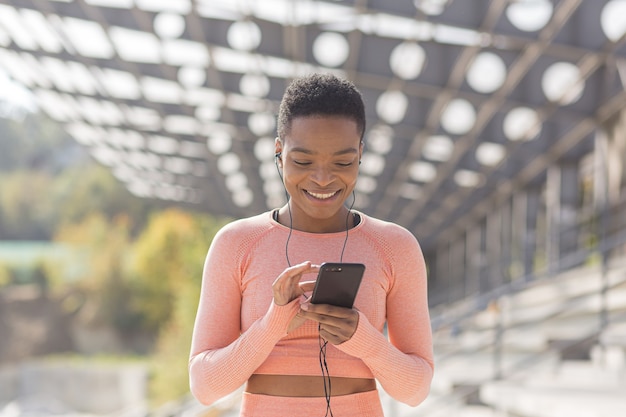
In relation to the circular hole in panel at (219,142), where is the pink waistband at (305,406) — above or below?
below

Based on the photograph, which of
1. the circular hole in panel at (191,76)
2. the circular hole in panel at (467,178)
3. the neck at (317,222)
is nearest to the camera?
the neck at (317,222)

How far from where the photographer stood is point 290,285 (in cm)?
179

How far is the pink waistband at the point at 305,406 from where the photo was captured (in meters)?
1.90

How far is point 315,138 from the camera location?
6.24 ft

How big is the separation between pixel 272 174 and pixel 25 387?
87.2 feet

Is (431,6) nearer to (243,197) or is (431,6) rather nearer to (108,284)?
(243,197)

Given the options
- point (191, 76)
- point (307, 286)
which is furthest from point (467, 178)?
point (307, 286)

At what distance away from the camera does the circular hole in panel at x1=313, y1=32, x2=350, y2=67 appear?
12.5 m

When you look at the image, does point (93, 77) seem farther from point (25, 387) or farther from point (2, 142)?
point (2, 142)

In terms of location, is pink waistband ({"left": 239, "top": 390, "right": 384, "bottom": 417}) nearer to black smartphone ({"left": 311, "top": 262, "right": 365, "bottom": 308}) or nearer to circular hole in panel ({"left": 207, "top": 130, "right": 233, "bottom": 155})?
black smartphone ({"left": 311, "top": 262, "right": 365, "bottom": 308})

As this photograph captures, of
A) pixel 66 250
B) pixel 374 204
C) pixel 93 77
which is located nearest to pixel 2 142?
pixel 66 250

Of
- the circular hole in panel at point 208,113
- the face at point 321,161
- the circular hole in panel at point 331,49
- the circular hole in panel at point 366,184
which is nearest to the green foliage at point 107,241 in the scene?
the circular hole in panel at point 366,184

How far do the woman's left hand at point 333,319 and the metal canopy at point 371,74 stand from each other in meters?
8.74

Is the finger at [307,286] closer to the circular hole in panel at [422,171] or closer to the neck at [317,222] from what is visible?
the neck at [317,222]
